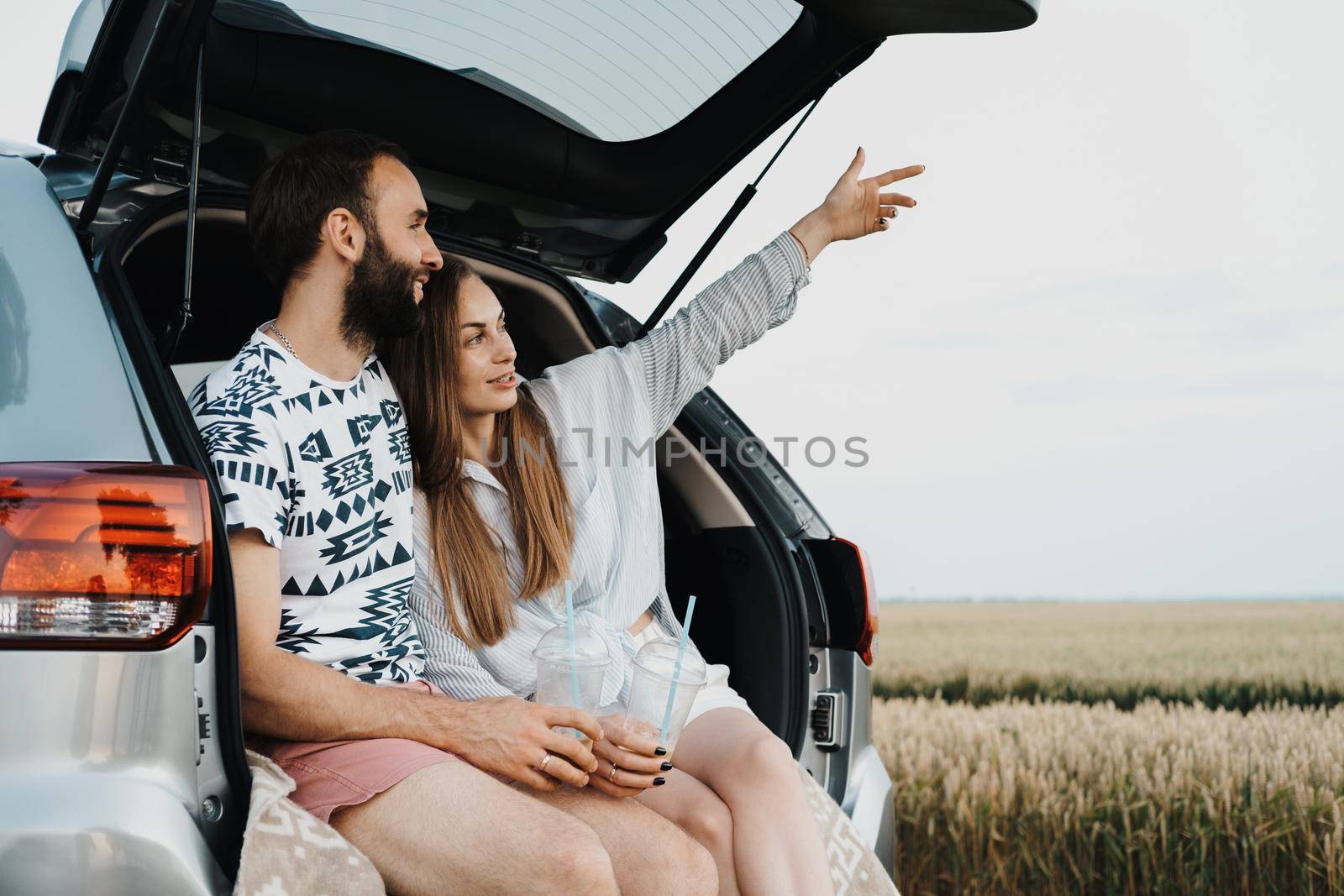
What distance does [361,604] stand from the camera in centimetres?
194

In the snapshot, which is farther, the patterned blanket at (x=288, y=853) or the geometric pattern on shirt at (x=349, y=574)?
the geometric pattern on shirt at (x=349, y=574)

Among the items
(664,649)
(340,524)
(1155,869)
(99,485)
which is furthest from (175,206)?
(1155,869)

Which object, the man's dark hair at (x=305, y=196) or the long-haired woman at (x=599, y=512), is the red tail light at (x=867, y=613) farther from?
the man's dark hair at (x=305, y=196)

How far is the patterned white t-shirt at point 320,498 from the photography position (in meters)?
1.80

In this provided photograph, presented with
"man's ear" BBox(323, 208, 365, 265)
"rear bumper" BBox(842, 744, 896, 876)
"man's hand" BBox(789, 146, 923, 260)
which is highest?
"man's hand" BBox(789, 146, 923, 260)

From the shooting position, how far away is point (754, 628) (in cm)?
265

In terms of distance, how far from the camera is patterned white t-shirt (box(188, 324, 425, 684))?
1798 millimetres

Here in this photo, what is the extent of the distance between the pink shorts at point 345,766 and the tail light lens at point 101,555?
39 centimetres

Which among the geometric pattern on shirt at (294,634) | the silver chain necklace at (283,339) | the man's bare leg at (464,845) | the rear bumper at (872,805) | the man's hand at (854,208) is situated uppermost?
the man's hand at (854,208)

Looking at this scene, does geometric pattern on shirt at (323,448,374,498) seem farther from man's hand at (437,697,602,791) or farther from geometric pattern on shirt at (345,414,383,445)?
man's hand at (437,697,602,791)

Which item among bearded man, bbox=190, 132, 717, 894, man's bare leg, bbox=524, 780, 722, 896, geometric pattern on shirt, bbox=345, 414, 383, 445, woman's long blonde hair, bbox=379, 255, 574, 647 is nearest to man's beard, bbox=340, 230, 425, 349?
bearded man, bbox=190, 132, 717, 894

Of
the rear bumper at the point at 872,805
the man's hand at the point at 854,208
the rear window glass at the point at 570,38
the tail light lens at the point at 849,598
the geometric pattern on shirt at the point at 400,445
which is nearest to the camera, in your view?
the geometric pattern on shirt at the point at 400,445

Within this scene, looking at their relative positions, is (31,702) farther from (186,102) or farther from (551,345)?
(551,345)

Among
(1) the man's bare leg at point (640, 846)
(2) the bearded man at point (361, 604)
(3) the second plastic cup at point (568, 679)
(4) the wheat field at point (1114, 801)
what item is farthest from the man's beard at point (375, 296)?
(4) the wheat field at point (1114, 801)
